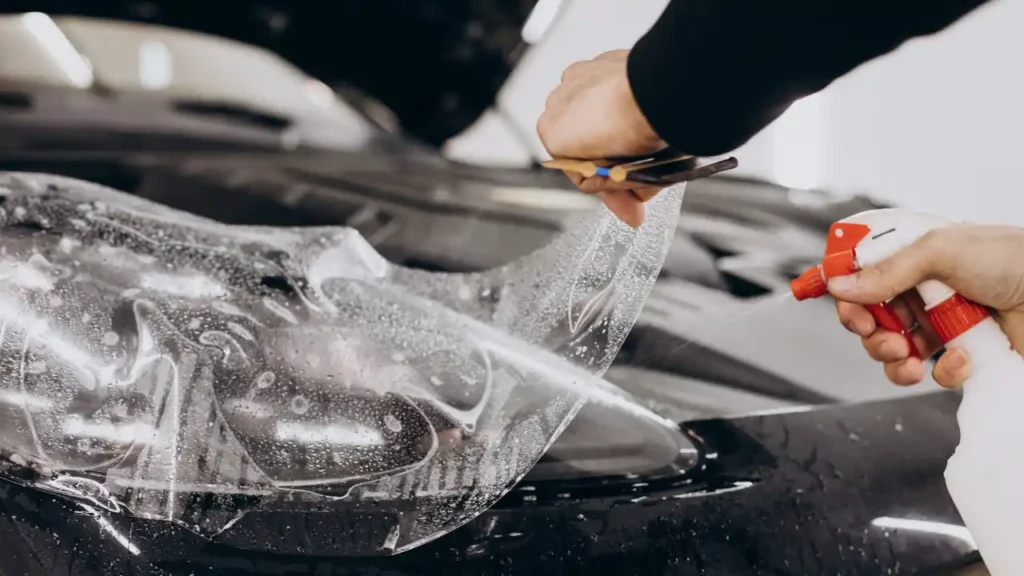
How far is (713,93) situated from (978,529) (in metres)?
0.32

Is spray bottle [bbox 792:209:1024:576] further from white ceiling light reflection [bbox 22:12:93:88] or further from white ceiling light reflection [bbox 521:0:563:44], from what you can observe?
white ceiling light reflection [bbox 22:12:93:88]

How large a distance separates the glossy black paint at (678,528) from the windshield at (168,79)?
0.85 meters

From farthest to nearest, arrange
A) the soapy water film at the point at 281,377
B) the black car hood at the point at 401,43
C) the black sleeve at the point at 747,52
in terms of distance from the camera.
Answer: the black car hood at the point at 401,43, the soapy water film at the point at 281,377, the black sleeve at the point at 747,52

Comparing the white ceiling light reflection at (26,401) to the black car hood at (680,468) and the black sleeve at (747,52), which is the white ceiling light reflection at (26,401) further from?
the black sleeve at (747,52)

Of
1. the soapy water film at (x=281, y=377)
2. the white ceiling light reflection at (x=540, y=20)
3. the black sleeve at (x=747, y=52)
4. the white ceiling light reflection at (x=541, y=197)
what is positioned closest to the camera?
the black sleeve at (x=747, y=52)

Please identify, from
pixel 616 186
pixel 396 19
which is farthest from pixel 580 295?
pixel 396 19

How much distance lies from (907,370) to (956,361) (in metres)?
0.07

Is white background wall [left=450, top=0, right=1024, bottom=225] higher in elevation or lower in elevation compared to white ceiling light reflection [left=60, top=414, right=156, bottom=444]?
lower

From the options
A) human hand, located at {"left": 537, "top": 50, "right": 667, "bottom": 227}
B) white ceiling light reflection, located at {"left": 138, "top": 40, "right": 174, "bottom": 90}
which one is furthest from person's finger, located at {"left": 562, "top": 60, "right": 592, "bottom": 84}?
white ceiling light reflection, located at {"left": 138, "top": 40, "right": 174, "bottom": 90}

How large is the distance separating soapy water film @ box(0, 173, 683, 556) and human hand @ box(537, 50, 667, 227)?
0.10m

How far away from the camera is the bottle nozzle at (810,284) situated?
0.48 meters

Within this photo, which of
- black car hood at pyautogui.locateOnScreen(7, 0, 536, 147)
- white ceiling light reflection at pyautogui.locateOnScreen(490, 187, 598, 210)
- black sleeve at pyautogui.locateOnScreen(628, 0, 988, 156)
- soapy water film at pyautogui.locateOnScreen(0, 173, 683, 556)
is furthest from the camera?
black car hood at pyautogui.locateOnScreen(7, 0, 536, 147)

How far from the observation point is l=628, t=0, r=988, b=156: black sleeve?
0.40m

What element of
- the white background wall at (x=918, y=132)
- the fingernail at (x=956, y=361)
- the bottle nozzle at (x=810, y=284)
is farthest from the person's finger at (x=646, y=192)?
the white background wall at (x=918, y=132)
